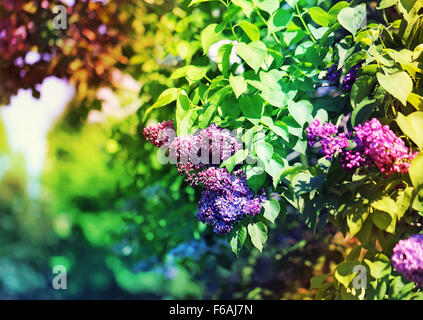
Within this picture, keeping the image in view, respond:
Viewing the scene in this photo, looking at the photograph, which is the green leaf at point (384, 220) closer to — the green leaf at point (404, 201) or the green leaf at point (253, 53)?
the green leaf at point (404, 201)

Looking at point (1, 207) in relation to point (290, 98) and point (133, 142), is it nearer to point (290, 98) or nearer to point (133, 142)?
point (133, 142)

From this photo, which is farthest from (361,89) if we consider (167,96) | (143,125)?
(143,125)

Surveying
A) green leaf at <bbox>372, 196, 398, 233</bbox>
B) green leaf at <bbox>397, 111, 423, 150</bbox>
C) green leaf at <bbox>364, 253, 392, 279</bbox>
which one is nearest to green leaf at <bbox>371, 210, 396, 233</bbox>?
green leaf at <bbox>372, 196, 398, 233</bbox>

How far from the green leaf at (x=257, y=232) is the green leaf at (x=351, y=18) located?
0.67 meters

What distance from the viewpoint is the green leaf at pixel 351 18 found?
1325 millimetres

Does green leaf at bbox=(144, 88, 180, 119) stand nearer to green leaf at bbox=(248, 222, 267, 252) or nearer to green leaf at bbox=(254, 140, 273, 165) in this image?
green leaf at bbox=(254, 140, 273, 165)

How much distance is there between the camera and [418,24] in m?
1.41

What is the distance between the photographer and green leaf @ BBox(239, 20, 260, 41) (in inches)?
54.5

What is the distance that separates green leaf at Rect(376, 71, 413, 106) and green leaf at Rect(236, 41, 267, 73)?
35cm

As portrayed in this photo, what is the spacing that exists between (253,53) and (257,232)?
57cm

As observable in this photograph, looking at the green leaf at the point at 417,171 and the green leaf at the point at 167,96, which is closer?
the green leaf at the point at 417,171

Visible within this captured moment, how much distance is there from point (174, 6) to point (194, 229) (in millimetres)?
1344

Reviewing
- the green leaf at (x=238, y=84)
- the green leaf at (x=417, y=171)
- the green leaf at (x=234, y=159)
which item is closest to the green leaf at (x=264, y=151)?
the green leaf at (x=234, y=159)

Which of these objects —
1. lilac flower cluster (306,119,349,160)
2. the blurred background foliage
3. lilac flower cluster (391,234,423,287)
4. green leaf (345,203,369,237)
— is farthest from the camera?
the blurred background foliage
